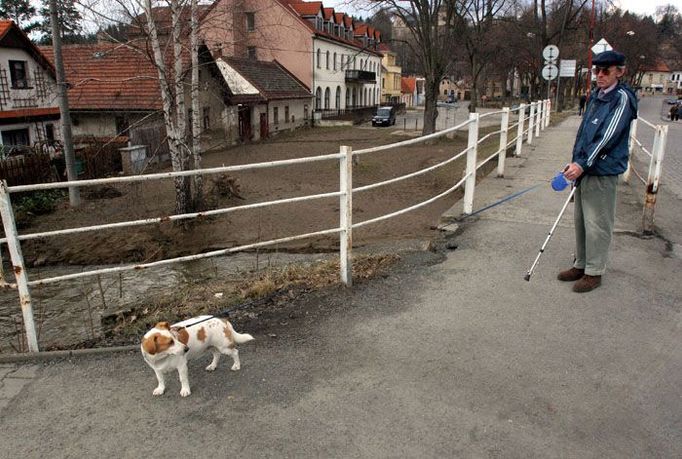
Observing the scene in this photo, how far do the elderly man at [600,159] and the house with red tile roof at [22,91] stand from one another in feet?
63.9

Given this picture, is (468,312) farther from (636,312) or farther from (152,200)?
(152,200)

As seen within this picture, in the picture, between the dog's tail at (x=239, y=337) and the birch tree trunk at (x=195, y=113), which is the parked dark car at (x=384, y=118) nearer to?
the birch tree trunk at (x=195, y=113)

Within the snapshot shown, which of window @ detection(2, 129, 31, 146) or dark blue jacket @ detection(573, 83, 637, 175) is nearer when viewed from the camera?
dark blue jacket @ detection(573, 83, 637, 175)

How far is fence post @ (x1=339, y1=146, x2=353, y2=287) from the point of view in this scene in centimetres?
450

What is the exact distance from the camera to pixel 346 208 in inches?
185

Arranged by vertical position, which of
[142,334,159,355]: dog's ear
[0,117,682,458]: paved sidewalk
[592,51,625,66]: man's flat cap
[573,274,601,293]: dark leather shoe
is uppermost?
[592,51,625,66]: man's flat cap

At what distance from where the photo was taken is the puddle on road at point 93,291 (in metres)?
6.77

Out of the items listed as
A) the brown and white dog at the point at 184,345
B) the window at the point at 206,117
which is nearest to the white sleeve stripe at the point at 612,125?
the brown and white dog at the point at 184,345

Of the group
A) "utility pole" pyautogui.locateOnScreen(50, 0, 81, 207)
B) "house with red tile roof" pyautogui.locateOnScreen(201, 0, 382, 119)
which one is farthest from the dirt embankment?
"house with red tile roof" pyautogui.locateOnScreen(201, 0, 382, 119)

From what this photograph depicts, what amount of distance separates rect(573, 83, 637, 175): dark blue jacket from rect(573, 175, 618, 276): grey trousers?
0.38ft

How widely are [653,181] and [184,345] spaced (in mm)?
5479

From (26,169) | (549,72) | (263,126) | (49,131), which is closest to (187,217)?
(26,169)

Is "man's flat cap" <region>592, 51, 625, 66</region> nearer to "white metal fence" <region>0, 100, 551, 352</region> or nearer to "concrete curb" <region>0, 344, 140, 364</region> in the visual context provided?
"white metal fence" <region>0, 100, 551, 352</region>

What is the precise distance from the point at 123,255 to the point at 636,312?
30.5ft
